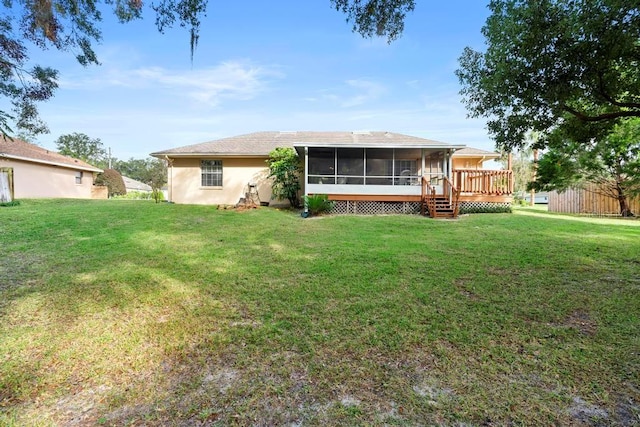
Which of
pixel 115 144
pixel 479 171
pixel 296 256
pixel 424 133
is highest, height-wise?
pixel 115 144

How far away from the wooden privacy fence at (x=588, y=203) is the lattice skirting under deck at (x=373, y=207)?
9010 mm

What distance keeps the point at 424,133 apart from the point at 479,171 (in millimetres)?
4741

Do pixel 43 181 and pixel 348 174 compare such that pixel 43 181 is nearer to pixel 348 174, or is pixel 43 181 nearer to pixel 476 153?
pixel 348 174

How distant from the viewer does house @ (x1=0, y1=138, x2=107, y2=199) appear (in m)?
17.3

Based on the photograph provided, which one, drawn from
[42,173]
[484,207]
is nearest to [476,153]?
[484,207]

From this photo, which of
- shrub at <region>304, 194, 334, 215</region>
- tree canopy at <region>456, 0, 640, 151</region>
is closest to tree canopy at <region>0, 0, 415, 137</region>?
tree canopy at <region>456, 0, 640, 151</region>

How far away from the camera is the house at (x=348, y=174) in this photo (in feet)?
44.4

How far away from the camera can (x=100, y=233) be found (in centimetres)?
764

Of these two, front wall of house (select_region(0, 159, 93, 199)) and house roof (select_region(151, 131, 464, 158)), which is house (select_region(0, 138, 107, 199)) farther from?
house roof (select_region(151, 131, 464, 158))

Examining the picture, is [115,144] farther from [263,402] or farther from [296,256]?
A: [263,402]

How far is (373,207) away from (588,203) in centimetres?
1182

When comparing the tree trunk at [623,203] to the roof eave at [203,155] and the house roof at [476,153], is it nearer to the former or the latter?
the house roof at [476,153]

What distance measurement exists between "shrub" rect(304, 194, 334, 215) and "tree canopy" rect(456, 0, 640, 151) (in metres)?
7.24

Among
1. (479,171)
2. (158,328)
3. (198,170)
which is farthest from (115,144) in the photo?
(158,328)
